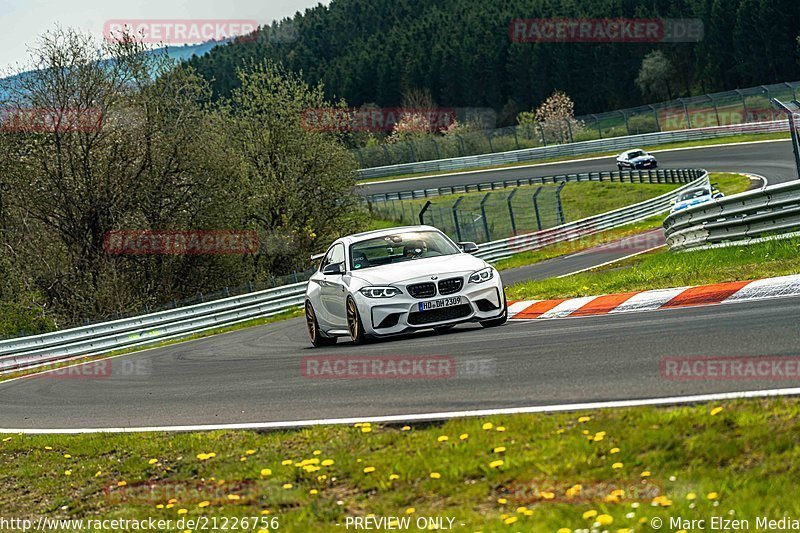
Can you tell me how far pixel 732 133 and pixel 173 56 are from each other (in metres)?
40.5

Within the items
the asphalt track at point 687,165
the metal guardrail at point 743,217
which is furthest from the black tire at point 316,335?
the asphalt track at point 687,165

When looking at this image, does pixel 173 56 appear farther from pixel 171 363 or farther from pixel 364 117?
pixel 364 117

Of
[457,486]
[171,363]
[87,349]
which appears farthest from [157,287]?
[457,486]

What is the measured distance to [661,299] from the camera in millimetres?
13055

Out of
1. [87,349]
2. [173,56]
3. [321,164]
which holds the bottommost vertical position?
[87,349]

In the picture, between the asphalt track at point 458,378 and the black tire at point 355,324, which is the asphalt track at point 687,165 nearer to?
the black tire at point 355,324

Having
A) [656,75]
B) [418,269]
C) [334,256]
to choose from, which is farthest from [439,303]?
[656,75]

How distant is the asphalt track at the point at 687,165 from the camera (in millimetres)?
52969

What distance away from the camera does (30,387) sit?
17031 mm

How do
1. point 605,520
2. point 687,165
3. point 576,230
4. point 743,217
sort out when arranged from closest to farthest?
1. point 605,520
2. point 743,217
3. point 576,230
4. point 687,165

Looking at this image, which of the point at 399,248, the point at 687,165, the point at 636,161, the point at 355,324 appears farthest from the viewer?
the point at 636,161

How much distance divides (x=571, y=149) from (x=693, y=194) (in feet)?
138

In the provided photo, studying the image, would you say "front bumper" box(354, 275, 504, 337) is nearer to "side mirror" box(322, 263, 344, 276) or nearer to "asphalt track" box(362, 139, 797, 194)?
"side mirror" box(322, 263, 344, 276)

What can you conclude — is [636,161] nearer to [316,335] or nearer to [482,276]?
[316,335]
